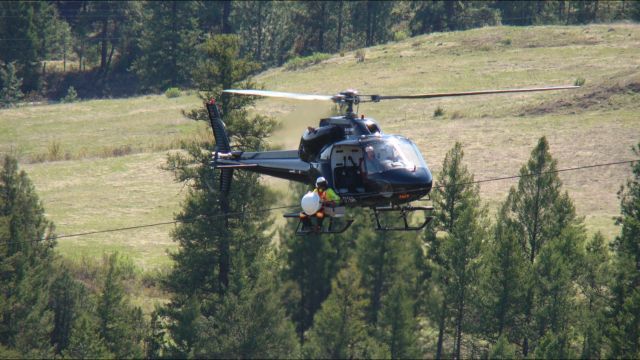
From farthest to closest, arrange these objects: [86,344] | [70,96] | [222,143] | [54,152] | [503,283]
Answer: [70,96], [54,152], [503,283], [86,344], [222,143]

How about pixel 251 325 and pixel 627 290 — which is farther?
pixel 251 325

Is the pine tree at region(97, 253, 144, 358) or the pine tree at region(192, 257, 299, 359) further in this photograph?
the pine tree at region(192, 257, 299, 359)

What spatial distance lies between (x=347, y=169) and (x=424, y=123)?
195ft

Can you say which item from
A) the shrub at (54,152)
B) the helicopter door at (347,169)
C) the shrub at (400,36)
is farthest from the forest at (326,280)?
the shrub at (400,36)

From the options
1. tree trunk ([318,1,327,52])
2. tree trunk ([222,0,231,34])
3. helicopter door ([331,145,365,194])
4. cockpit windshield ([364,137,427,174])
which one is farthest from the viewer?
tree trunk ([222,0,231,34])

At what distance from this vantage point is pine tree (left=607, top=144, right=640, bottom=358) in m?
54.8

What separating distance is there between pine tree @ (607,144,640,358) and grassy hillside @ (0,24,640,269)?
7662 millimetres

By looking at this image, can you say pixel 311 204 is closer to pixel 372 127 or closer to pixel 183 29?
pixel 372 127

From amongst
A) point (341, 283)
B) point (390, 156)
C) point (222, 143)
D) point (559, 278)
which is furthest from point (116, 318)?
point (390, 156)

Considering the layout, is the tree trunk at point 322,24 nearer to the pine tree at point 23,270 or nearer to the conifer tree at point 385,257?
the conifer tree at point 385,257

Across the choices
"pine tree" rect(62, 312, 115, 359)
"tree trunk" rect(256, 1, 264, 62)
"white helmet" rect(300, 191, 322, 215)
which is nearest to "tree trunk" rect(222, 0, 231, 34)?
"tree trunk" rect(256, 1, 264, 62)

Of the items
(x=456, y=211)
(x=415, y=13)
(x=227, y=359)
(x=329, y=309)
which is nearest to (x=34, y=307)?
(x=227, y=359)

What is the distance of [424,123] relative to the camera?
90062 mm

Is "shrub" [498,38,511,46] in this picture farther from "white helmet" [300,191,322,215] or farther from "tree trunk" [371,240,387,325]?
"white helmet" [300,191,322,215]
